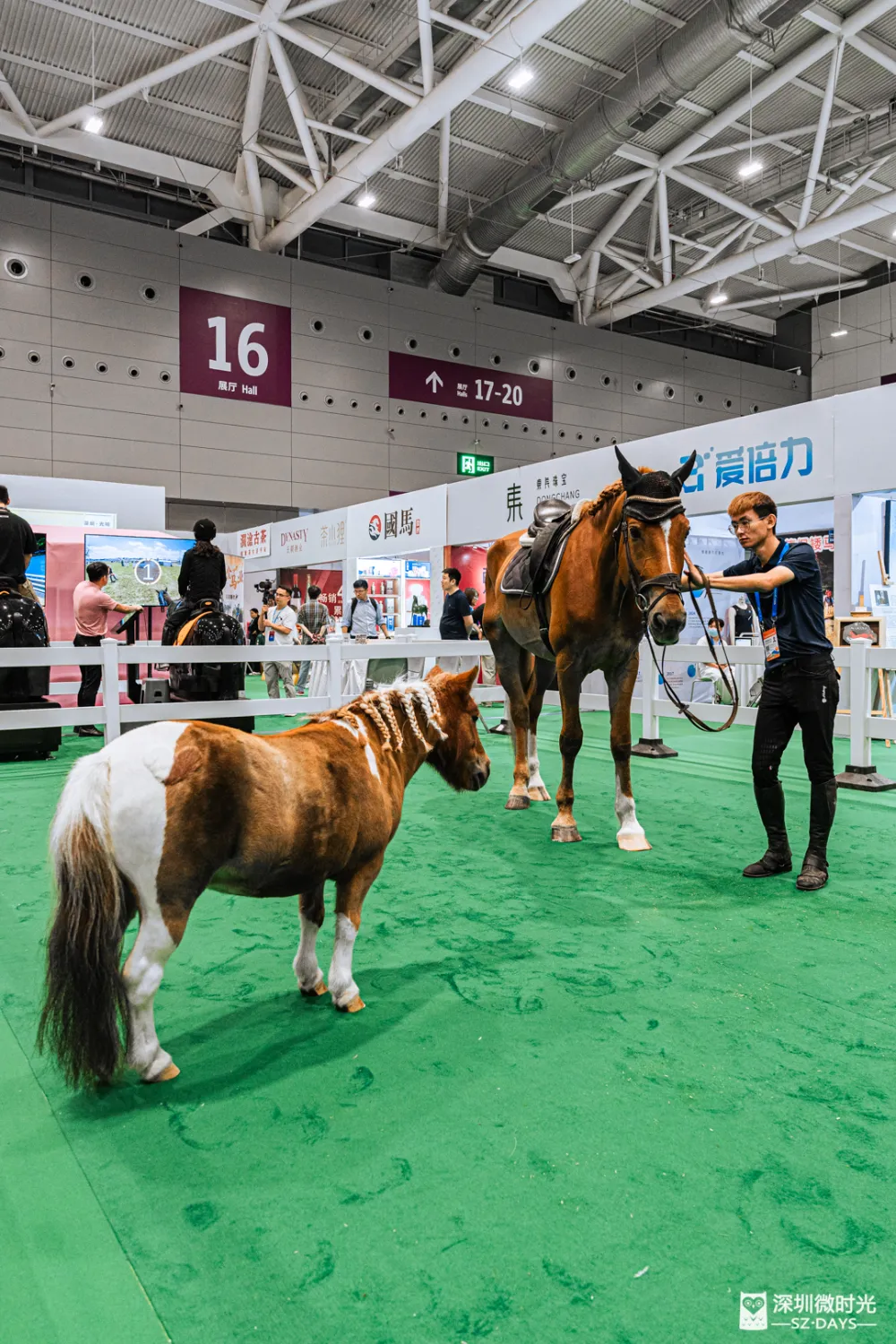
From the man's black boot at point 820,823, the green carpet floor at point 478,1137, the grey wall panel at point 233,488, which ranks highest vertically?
the grey wall panel at point 233,488

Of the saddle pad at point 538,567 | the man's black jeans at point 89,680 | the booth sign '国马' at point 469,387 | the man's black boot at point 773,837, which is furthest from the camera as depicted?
the booth sign '国马' at point 469,387

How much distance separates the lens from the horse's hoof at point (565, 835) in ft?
15.2

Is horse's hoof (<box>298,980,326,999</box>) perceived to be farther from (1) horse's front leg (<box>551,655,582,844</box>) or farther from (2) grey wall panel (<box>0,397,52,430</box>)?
(2) grey wall panel (<box>0,397,52,430</box>)

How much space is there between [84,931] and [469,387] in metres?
24.0

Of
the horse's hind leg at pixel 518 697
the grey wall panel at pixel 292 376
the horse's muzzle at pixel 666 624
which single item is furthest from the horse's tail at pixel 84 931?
the grey wall panel at pixel 292 376

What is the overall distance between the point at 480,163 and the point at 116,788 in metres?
21.2

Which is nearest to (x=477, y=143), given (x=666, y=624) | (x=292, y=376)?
(x=292, y=376)

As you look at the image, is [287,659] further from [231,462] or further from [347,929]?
[231,462]

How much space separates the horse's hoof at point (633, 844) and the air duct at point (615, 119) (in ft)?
46.2

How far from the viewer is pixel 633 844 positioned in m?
4.46

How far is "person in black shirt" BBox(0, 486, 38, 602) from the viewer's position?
23.5 feet

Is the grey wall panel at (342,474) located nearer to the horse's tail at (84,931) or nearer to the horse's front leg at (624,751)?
the horse's front leg at (624,751)

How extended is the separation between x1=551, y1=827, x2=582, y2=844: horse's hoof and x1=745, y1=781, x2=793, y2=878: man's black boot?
3.18 ft

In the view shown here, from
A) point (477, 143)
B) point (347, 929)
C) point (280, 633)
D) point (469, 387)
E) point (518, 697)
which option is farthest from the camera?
point (469, 387)
